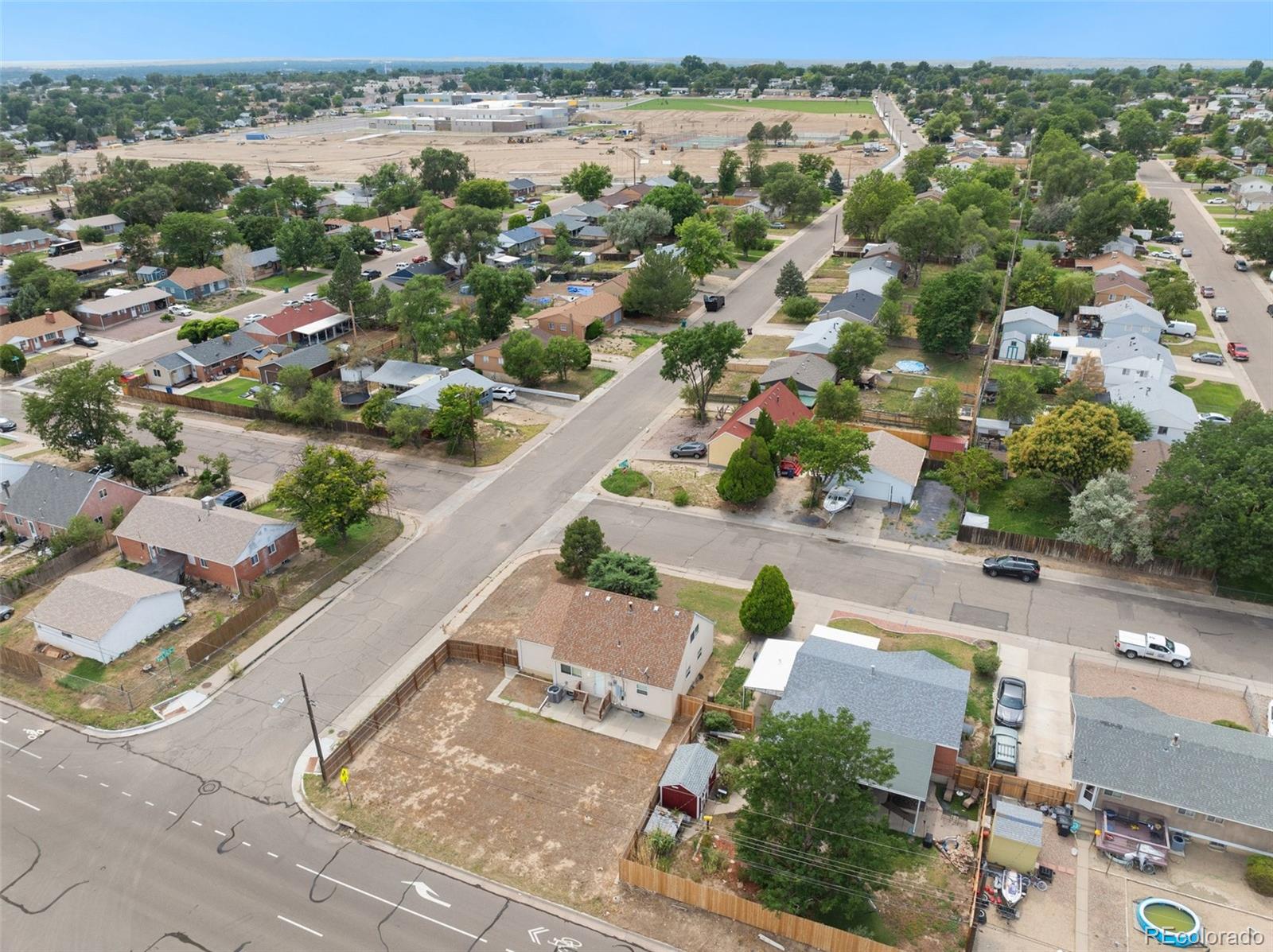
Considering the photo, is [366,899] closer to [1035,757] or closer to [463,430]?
[1035,757]

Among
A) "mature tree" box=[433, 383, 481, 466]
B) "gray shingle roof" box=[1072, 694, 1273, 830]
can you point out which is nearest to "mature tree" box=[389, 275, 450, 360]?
"mature tree" box=[433, 383, 481, 466]

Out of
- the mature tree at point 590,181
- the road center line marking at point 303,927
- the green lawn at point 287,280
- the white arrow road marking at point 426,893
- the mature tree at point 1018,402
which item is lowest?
the road center line marking at point 303,927

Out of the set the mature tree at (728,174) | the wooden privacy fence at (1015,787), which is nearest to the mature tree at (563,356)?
the wooden privacy fence at (1015,787)

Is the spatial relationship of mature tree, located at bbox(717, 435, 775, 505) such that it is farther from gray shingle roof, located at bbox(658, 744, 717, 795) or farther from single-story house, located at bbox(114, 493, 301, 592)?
single-story house, located at bbox(114, 493, 301, 592)

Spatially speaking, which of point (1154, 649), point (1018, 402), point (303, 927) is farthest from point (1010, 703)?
point (1018, 402)

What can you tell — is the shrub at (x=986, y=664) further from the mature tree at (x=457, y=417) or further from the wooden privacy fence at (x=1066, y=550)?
the mature tree at (x=457, y=417)

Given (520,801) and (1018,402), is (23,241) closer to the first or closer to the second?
(520,801)
